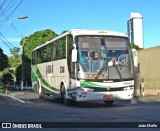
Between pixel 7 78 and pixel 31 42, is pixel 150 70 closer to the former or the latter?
pixel 31 42

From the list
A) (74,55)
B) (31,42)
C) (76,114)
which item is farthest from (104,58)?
(31,42)

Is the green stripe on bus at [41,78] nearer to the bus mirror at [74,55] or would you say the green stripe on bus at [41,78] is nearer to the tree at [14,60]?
the bus mirror at [74,55]

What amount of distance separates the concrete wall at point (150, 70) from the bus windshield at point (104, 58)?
44.2ft

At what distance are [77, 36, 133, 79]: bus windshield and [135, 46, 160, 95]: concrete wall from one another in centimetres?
1347

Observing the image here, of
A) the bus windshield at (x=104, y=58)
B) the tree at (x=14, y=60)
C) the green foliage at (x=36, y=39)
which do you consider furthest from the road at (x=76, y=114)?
the tree at (x=14, y=60)

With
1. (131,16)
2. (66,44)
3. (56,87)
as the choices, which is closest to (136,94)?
(56,87)

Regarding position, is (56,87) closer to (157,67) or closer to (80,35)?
(80,35)

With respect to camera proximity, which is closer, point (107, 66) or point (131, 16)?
point (107, 66)

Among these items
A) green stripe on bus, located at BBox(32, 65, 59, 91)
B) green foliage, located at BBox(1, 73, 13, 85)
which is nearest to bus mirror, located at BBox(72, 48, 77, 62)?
green stripe on bus, located at BBox(32, 65, 59, 91)

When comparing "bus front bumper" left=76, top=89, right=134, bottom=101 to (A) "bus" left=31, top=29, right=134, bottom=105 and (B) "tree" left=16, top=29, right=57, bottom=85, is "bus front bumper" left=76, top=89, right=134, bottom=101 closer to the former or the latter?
(A) "bus" left=31, top=29, right=134, bottom=105

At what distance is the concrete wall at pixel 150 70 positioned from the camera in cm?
3425

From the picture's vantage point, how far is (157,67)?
112 ft

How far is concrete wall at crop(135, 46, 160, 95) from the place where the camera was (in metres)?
34.2

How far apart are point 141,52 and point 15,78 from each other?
6126 cm
